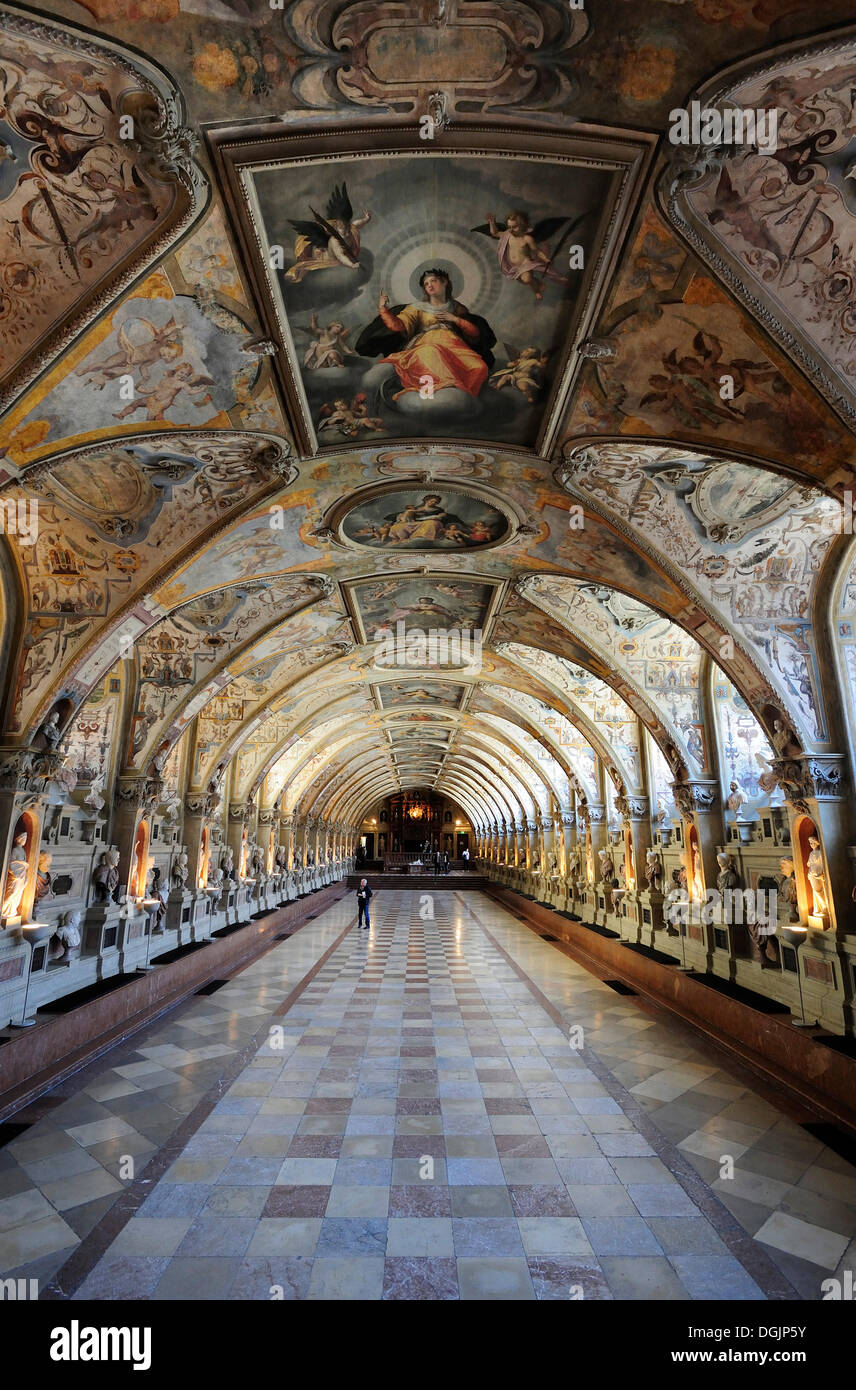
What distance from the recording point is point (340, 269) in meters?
5.32

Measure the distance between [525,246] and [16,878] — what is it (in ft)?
31.4

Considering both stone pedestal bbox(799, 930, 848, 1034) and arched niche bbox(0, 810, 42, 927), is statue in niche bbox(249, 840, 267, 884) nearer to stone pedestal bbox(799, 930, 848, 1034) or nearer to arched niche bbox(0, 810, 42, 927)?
arched niche bbox(0, 810, 42, 927)

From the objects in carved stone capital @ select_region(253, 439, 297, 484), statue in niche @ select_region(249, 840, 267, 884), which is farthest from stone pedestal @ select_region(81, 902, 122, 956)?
statue in niche @ select_region(249, 840, 267, 884)

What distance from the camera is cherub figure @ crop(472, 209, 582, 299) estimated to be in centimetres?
498

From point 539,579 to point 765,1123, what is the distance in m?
8.25

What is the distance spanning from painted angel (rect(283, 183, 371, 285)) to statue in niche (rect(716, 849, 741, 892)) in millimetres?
10357

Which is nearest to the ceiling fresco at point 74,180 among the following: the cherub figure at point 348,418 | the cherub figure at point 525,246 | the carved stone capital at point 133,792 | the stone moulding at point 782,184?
the cherub figure at point 525,246

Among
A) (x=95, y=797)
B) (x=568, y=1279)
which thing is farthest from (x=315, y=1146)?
(x=95, y=797)

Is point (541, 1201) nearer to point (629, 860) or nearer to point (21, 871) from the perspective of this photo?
point (21, 871)

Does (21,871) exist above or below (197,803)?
below

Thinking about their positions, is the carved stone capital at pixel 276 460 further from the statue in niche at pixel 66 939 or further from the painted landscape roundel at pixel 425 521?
the statue in niche at pixel 66 939

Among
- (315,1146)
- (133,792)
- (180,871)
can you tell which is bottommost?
(315,1146)

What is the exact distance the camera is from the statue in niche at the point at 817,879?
8102 millimetres

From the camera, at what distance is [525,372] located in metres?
6.50
